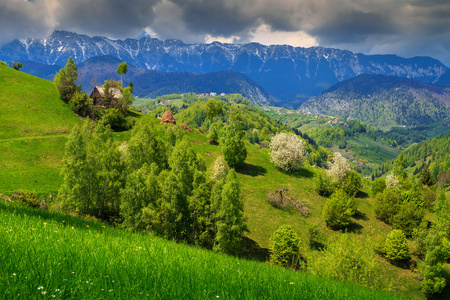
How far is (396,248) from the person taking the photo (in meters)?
40.0

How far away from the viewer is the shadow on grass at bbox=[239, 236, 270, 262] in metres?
36.2

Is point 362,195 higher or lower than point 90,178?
higher

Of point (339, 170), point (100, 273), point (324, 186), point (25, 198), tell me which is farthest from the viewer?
point (339, 170)

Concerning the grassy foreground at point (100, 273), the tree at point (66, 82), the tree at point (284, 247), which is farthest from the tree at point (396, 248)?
the tree at point (66, 82)

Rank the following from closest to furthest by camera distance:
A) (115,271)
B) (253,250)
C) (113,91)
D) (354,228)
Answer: (115,271) → (253,250) → (354,228) → (113,91)

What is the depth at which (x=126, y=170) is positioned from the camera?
122 ft

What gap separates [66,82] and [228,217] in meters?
79.6

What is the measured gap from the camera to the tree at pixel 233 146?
202 ft

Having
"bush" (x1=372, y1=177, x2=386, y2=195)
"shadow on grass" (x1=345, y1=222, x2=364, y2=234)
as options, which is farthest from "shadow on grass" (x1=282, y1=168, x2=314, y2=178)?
"shadow on grass" (x1=345, y1=222, x2=364, y2=234)

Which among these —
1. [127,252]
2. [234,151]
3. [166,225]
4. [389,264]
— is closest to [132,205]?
[166,225]

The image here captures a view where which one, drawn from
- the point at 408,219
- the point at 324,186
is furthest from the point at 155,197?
the point at 408,219

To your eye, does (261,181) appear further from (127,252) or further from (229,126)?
(127,252)

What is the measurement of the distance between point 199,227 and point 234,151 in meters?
30.5

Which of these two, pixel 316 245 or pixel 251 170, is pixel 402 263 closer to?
pixel 316 245
